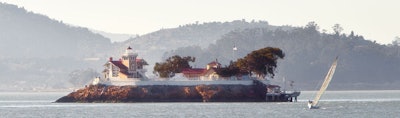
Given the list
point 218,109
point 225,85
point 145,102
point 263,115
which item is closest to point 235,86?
point 225,85

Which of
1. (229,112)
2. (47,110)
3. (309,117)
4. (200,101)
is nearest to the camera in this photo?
(309,117)

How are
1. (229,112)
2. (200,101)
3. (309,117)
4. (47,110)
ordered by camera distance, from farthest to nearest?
(200,101), (47,110), (229,112), (309,117)

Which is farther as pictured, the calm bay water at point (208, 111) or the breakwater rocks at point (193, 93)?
the breakwater rocks at point (193, 93)

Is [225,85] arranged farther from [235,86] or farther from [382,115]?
[382,115]

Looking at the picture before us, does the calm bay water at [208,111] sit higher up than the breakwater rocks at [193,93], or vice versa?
the breakwater rocks at [193,93]

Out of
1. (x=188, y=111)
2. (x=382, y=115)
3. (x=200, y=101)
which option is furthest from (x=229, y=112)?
(x=200, y=101)

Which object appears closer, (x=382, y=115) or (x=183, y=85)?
(x=382, y=115)

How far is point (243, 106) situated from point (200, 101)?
20576 millimetres

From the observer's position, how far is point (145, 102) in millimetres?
198250

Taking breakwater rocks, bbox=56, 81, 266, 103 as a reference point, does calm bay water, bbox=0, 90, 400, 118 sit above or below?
below

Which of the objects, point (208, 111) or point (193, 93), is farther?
point (193, 93)

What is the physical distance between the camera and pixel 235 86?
198500mm

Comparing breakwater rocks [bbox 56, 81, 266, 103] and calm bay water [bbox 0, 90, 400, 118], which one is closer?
calm bay water [bbox 0, 90, 400, 118]

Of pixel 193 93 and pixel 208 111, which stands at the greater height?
pixel 193 93
